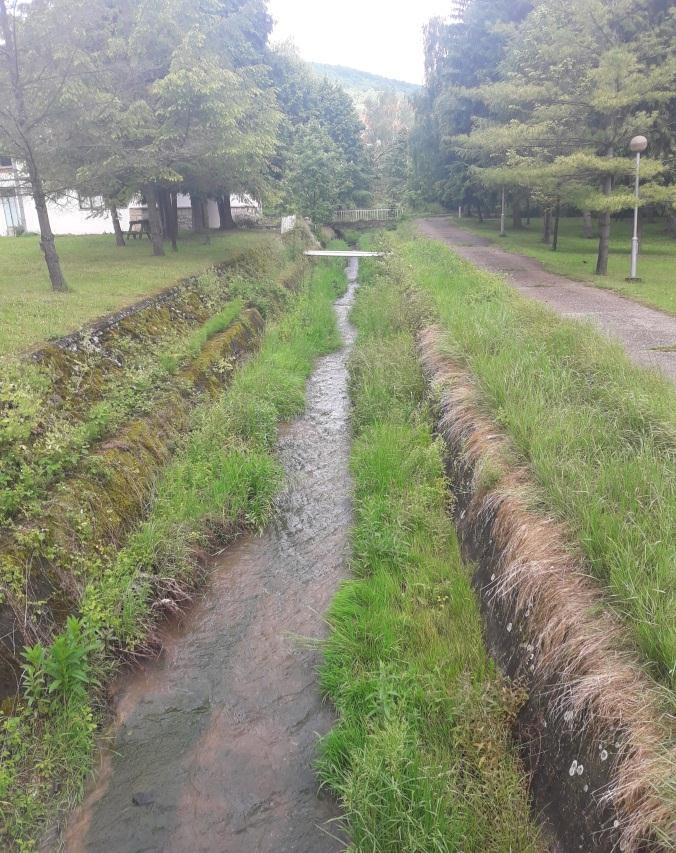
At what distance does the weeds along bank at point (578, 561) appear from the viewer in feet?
8.18

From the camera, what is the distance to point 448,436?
6.32 meters

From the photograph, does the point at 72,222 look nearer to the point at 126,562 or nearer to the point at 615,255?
the point at 615,255

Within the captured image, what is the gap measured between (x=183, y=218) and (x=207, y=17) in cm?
1420

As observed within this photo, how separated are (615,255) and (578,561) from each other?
20.1 meters

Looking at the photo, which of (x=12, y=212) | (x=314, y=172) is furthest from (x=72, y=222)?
(x=314, y=172)

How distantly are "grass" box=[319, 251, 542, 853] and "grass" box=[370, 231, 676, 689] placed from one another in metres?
0.94

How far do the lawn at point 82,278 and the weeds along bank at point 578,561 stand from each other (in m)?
5.06

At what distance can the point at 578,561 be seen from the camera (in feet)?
11.4

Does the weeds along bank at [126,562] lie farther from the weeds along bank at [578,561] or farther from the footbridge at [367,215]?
the footbridge at [367,215]

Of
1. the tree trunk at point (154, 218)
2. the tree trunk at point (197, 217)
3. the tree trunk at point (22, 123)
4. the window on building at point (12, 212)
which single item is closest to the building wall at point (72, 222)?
the window on building at point (12, 212)

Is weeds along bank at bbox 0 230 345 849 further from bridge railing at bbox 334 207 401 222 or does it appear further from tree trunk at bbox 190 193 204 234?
bridge railing at bbox 334 207 401 222

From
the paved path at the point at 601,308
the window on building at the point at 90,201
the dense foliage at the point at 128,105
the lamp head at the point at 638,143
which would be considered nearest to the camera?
the paved path at the point at 601,308

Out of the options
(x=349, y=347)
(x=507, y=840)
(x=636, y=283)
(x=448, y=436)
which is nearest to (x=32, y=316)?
(x=448, y=436)

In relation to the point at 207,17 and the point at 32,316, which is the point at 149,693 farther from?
the point at 207,17
